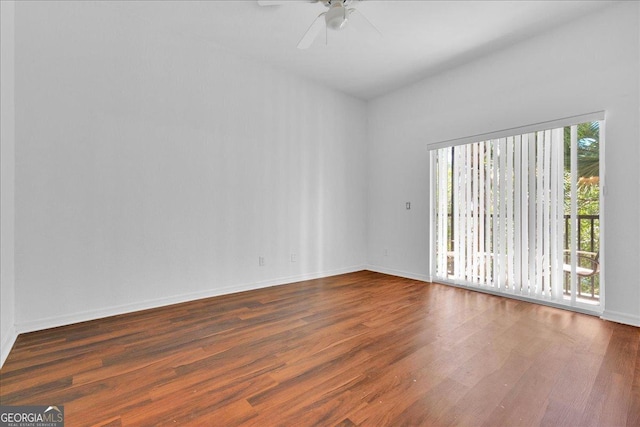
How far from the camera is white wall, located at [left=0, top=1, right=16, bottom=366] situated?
1979mm

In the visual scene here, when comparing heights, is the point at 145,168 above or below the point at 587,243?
above

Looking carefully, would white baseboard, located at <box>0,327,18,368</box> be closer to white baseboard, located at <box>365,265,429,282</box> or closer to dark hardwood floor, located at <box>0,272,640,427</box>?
dark hardwood floor, located at <box>0,272,640,427</box>

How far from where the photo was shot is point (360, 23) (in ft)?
8.87

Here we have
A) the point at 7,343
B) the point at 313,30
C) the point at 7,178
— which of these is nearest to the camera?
the point at 7,343

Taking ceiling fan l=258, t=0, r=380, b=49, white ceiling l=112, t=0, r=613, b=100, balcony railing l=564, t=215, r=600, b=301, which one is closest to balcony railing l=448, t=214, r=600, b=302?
balcony railing l=564, t=215, r=600, b=301

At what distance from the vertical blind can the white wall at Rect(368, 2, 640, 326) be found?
19cm

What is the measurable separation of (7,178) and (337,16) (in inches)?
108

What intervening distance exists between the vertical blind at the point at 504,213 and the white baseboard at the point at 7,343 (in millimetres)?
4201

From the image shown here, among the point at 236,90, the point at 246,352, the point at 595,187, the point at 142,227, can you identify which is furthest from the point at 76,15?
the point at 595,187

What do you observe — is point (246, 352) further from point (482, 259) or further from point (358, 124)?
point (358, 124)

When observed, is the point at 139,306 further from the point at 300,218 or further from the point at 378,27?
the point at 378,27

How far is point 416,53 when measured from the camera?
11.1 feet

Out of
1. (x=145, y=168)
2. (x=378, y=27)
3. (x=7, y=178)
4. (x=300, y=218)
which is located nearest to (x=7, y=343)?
(x=7, y=178)

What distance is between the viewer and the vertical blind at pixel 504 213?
116 inches
